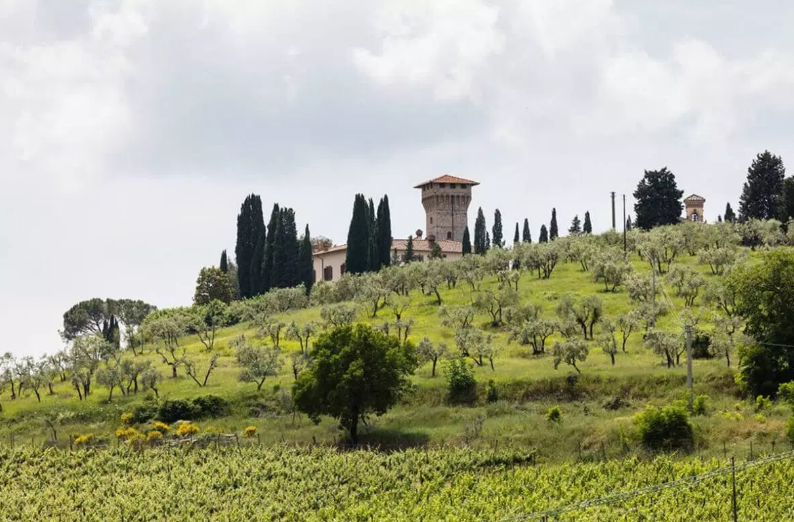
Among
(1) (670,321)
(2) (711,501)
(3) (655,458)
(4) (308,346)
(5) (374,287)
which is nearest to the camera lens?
(2) (711,501)

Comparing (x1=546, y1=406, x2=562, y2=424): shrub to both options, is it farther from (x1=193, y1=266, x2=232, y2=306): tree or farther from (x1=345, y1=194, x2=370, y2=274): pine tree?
(x1=193, y1=266, x2=232, y2=306): tree

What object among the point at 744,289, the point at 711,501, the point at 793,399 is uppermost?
the point at 744,289

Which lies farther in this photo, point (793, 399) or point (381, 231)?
point (381, 231)

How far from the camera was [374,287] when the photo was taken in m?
87.4

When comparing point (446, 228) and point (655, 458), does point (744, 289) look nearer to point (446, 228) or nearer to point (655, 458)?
point (655, 458)

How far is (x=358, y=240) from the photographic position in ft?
365

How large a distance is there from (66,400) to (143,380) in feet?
18.0

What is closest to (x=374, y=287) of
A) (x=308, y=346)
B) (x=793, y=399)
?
(x=308, y=346)

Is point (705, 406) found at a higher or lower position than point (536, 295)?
lower

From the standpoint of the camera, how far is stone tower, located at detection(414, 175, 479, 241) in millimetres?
135750

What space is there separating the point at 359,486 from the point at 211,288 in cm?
7449

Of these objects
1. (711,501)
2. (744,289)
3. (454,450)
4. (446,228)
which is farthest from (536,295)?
(446,228)

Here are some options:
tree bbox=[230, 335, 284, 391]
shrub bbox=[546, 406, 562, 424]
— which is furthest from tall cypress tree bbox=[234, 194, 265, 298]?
shrub bbox=[546, 406, 562, 424]

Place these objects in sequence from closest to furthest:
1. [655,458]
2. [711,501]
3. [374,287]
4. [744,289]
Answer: [711,501] → [655,458] → [744,289] → [374,287]
